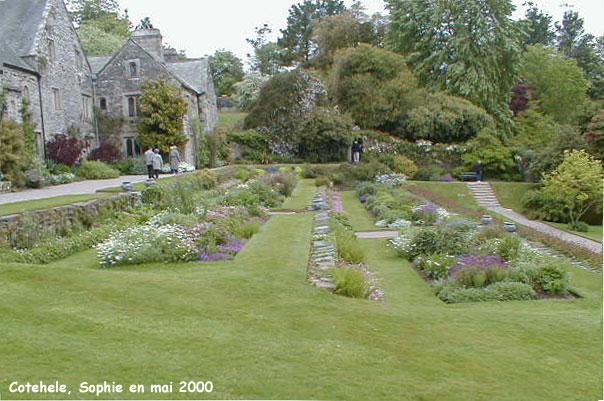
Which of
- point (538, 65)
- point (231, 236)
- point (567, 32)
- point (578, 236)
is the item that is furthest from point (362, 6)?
point (231, 236)

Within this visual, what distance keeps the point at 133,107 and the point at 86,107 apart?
9.26ft

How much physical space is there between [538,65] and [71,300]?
54208 millimetres

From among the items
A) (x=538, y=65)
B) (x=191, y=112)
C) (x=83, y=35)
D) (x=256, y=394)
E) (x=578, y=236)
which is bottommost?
(x=578, y=236)

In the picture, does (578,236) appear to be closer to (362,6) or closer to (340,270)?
(340,270)

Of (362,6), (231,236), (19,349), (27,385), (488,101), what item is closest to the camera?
(27,385)

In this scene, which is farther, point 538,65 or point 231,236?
point 538,65

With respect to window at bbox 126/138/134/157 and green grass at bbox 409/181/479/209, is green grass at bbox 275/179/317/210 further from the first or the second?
window at bbox 126/138/134/157

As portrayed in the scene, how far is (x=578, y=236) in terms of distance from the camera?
846 inches

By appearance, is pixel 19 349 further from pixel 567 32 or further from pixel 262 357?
pixel 567 32

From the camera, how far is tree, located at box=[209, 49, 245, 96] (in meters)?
69.4

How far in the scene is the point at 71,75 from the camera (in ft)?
106

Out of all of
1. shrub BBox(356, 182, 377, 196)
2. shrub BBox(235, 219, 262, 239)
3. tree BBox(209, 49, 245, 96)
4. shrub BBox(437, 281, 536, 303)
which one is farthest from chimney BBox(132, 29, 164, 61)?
shrub BBox(437, 281, 536, 303)

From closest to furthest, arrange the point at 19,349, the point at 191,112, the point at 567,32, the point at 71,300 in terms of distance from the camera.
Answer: the point at 19,349 → the point at 71,300 → the point at 191,112 → the point at 567,32

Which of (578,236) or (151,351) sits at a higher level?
(151,351)
